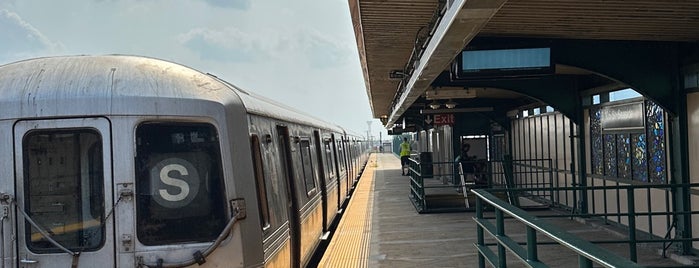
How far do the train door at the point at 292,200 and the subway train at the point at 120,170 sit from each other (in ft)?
7.37

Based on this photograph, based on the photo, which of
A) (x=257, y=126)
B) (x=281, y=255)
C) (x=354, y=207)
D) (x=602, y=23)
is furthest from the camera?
(x=354, y=207)

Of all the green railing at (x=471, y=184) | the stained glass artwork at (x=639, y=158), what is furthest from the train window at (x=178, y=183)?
the green railing at (x=471, y=184)

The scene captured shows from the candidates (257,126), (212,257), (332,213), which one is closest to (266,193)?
(257,126)

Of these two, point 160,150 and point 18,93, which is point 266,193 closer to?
point 160,150

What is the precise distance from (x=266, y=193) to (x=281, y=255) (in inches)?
29.3

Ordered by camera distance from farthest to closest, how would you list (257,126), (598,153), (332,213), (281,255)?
(332,213) → (598,153) → (281,255) → (257,126)

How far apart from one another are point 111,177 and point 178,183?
1.39ft

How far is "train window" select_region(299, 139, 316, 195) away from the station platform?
985mm

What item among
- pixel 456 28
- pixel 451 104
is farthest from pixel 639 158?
pixel 451 104

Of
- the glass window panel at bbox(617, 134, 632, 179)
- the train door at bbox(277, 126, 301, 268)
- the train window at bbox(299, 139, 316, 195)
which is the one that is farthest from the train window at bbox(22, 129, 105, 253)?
the glass window panel at bbox(617, 134, 632, 179)

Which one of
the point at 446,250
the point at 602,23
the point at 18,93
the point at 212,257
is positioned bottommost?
the point at 446,250

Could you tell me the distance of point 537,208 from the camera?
13242 millimetres

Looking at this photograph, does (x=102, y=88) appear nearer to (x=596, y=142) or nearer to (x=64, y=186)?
(x=64, y=186)

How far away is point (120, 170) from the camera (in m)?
4.34
